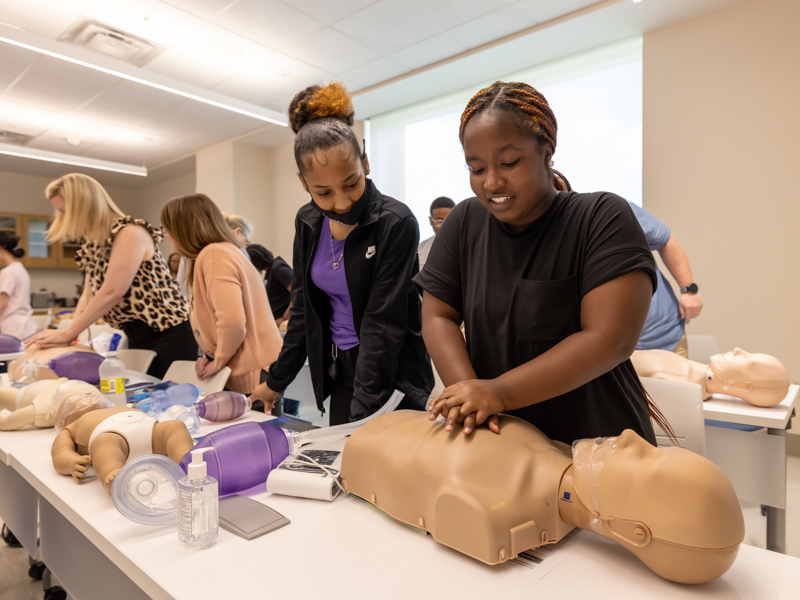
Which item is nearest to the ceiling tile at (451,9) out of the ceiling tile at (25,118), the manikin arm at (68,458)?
the manikin arm at (68,458)

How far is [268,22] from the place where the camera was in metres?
4.00

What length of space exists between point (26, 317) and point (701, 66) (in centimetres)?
567

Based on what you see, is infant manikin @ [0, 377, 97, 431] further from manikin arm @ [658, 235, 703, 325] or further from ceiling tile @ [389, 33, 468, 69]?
ceiling tile @ [389, 33, 468, 69]

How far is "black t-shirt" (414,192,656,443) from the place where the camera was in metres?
0.88

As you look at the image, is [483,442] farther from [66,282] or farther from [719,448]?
[66,282]

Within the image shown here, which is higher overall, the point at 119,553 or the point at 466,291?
the point at 466,291

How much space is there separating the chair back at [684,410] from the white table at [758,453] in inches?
9.9

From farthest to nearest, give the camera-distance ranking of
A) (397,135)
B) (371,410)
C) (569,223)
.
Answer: (397,135), (371,410), (569,223)

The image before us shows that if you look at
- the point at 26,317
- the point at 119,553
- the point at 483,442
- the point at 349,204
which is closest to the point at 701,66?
the point at 349,204

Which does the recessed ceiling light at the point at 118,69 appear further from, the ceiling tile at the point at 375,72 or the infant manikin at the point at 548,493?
the infant manikin at the point at 548,493

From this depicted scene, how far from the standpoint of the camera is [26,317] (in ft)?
13.7

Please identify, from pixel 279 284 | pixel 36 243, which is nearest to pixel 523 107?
pixel 279 284

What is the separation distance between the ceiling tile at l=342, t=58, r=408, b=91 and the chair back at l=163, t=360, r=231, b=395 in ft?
12.1

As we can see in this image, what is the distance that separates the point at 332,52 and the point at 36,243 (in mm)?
7107
